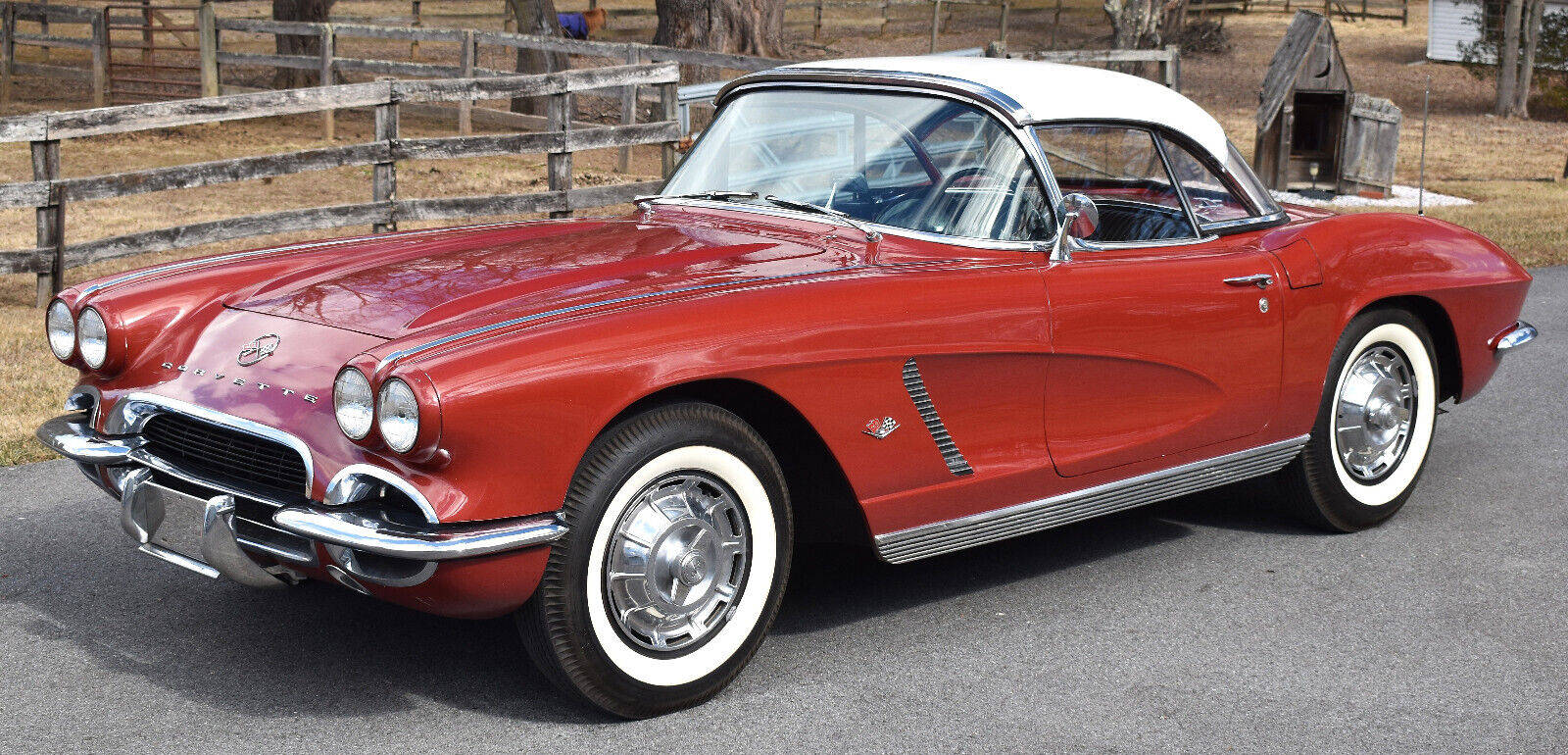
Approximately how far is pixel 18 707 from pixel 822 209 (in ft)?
7.79

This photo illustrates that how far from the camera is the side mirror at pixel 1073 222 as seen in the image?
409 cm

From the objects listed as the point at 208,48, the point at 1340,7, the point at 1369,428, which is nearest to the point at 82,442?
the point at 1369,428

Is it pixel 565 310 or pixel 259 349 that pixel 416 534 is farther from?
pixel 259 349

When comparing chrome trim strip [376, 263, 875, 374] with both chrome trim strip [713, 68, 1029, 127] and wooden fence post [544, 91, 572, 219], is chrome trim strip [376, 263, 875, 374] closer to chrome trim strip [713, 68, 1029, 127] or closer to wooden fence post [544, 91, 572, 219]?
chrome trim strip [713, 68, 1029, 127]

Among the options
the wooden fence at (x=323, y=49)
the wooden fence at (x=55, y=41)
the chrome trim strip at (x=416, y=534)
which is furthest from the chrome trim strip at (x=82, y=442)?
the wooden fence at (x=55, y=41)

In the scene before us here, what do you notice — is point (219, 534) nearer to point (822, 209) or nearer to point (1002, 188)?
point (822, 209)

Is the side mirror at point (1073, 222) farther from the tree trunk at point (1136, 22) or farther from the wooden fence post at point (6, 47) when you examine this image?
the wooden fence post at point (6, 47)

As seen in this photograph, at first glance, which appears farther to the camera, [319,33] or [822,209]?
[319,33]

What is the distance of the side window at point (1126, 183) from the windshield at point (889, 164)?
337mm

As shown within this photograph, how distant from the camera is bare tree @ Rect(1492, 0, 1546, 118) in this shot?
910 inches

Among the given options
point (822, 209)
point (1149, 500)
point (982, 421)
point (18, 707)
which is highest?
point (822, 209)

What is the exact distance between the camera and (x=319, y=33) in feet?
54.3

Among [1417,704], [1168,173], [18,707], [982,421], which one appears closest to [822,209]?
[982,421]

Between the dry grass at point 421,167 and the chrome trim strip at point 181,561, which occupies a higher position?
the dry grass at point 421,167
